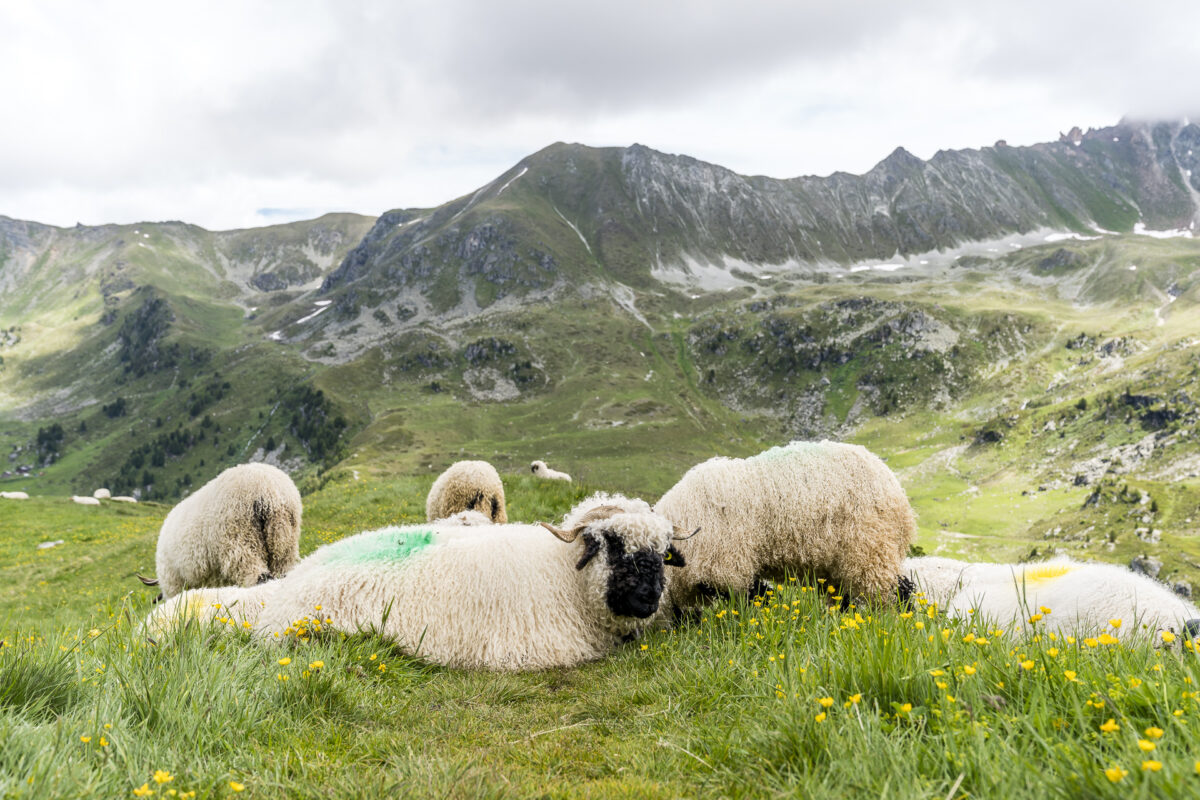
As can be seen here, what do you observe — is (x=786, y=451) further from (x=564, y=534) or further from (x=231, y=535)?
(x=231, y=535)

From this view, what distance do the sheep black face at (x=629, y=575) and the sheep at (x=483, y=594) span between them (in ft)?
0.05

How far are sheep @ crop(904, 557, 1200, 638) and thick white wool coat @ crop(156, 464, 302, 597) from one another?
1293 cm

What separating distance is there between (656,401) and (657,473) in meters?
53.7

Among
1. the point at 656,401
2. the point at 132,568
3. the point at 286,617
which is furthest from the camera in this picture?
the point at 656,401

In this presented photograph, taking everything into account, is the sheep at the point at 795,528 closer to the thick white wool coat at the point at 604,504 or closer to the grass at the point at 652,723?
the thick white wool coat at the point at 604,504

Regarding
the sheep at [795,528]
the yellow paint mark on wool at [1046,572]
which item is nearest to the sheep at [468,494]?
the sheep at [795,528]

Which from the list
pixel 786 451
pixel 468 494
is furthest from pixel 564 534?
pixel 468 494

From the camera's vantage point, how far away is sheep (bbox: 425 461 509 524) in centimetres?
1544

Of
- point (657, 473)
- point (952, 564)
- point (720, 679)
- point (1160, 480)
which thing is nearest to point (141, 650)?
point (720, 679)

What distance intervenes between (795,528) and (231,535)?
461 inches

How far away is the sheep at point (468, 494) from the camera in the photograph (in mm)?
15438

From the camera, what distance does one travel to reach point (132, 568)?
1966 cm

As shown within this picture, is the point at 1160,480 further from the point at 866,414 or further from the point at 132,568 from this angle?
the point at 132,568

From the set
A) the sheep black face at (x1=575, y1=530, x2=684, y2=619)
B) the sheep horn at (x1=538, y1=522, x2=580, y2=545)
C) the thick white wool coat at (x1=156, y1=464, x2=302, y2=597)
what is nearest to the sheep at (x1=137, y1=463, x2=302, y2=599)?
the thick white wool coat at (x1=156, y1=464, x2=302, y2=597)
